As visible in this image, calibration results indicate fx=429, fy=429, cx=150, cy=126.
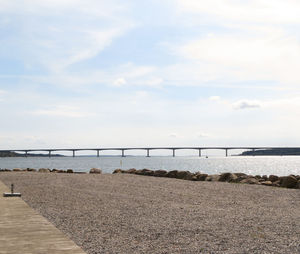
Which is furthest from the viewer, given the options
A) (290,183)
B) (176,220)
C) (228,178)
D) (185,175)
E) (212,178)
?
(185,175)

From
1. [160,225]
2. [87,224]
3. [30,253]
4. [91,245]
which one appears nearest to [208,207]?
[160,225]

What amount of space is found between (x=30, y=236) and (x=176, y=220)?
4.10 metres

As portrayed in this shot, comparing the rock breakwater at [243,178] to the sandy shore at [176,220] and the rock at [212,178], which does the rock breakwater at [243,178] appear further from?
the sandy shore at [176,220]

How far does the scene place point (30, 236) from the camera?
27.3ft

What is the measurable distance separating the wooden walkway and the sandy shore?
0.42 m

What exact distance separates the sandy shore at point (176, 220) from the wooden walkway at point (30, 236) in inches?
16.7

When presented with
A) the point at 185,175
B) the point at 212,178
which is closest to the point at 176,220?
the point at 212,178

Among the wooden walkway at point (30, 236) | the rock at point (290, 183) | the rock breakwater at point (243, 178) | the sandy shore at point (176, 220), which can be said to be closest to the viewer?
the wooden walkway at point (30, 236)

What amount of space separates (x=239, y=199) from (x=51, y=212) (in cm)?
732

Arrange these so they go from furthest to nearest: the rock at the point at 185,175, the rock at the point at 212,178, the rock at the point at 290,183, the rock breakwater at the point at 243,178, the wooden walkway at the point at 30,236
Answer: the rock at the point at 185,175 → the rock at the point at 212,178 → the rock breakwater at the point at 243,178 → the rock at the point at 290,183 → the wooden walkway at the point at 30,236

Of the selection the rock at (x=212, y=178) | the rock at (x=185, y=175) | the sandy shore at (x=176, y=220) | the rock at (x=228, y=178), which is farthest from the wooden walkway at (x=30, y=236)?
the rock at (x=185, y=175)

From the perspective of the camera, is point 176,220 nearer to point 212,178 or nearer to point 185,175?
point 212,178

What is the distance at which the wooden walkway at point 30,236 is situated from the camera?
726 centimetres

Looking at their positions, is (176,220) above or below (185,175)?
below
